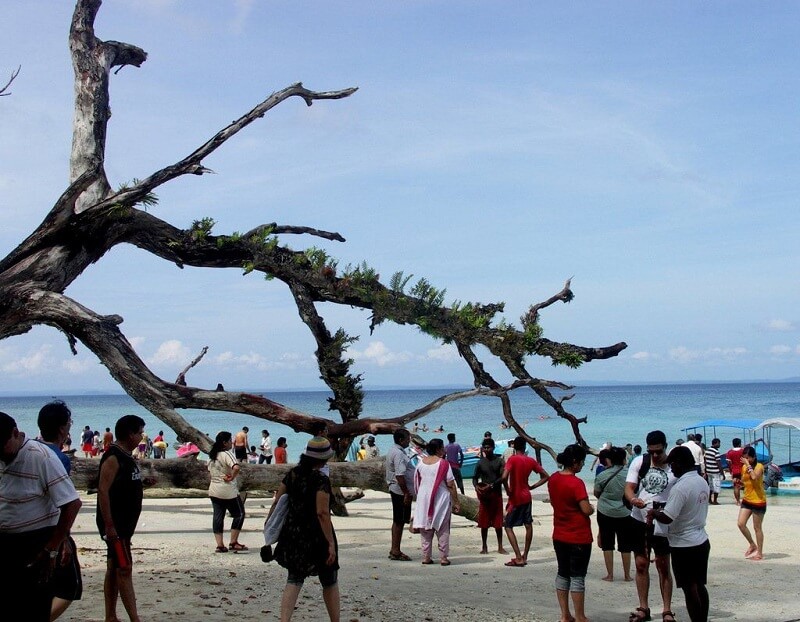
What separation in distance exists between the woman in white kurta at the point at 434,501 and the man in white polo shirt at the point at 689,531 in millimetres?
3994

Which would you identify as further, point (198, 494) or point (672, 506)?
point (198, 494)

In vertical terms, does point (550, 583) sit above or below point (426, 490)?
below

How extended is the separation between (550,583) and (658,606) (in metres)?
1.41

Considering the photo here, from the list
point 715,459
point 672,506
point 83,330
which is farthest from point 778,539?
point 83,330

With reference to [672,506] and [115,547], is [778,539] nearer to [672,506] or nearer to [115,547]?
[672,506]

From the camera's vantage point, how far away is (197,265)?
11.6m

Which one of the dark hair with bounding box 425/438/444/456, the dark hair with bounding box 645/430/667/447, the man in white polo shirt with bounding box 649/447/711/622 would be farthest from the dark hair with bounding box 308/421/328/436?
the man in white polo shirt with bounding box 649/447/711/622

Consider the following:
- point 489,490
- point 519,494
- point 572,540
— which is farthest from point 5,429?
point 489,490

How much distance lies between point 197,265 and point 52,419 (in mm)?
6426

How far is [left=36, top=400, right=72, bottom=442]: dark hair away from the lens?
5.37 m

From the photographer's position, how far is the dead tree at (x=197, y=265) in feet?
32.0

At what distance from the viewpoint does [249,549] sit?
10.8 m

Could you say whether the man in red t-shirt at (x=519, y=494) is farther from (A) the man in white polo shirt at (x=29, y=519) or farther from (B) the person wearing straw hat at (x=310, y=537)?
(A) the man in white polo shirt at (x=29, y=519)

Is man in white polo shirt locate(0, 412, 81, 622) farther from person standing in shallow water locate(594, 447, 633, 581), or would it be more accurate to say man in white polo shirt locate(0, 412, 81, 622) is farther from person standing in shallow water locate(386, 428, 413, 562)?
person standing in shallow water locate(386, 428, 413, 562)
